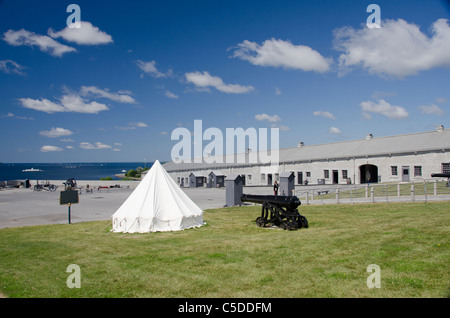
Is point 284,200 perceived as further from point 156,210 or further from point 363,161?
point 363,161

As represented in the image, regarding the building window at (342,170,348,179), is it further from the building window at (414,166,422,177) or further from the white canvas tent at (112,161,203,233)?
the white canvas tent at (112,161,203,233)

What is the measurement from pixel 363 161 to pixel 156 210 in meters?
29.2

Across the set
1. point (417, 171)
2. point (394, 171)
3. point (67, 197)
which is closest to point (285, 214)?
point (67, 197)

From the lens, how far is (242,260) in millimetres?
8031

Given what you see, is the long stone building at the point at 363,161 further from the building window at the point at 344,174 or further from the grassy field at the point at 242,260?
the grassy field at the point at 242,260

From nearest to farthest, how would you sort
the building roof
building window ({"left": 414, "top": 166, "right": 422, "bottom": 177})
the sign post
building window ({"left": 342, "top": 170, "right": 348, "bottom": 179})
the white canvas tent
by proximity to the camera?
the white canvas tent
the sign post
building window ({"left": 414, "top": 166, "right": 422, "bottom": 177})
the building roof
building window ({"left": 342, "top": 170, "right": 348, "bottom": 179})

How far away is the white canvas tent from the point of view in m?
13.2

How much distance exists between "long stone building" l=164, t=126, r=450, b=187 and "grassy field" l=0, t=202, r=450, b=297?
20.9m

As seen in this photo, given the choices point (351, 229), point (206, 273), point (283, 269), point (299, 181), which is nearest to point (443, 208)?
point (351, 229)

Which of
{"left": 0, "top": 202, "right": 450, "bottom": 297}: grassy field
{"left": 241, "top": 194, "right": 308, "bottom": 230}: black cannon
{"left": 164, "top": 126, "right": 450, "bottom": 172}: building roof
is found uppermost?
{"left": 164, "top": 126, "right": 450, "bottom": 172}: building roof

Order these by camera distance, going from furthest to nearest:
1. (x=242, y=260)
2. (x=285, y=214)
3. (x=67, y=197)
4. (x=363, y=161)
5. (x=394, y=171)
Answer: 1. (x=363, y=161)
2. (x=394, y=171)
3. (x=67, y=197)
4. (x=285, y=214)
5. (x=242, y=260)

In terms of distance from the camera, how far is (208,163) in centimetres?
5719

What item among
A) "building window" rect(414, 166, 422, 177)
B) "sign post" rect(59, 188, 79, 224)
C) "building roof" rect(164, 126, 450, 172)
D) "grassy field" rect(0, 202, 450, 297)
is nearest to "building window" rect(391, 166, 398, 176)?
"building roof" rect(164, 126, 450, 172)

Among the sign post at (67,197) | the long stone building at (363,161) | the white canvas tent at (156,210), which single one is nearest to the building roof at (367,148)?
the long stone building at (363,161)
